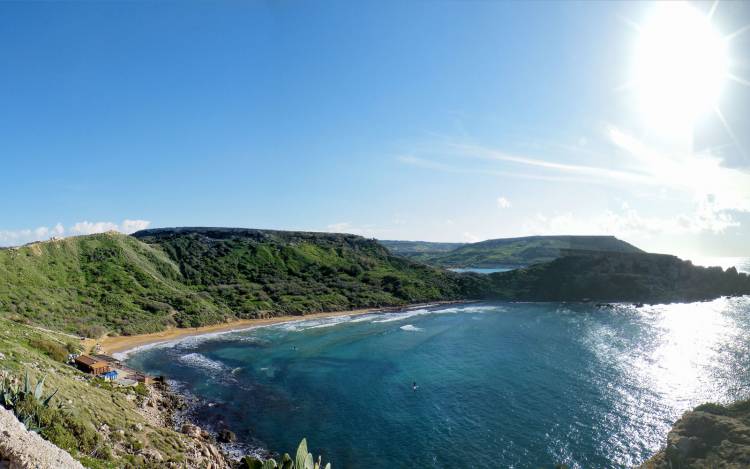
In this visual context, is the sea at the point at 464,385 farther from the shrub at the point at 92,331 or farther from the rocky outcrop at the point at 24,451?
the rocky outcrop at the point at 24,451

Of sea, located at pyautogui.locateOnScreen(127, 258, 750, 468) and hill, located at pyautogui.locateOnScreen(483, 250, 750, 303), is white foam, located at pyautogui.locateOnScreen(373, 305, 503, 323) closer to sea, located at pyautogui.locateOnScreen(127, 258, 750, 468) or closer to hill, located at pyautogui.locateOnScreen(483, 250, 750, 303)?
sea, located at pyautogui.locateOnScreen(127, 258, 750, 468)

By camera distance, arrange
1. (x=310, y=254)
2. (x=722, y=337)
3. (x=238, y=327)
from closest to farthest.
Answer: (x=722, y=337), (x=238, y=327), (x=310, y=254)

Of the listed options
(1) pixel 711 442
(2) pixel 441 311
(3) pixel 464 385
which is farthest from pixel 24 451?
(2) pixel 441 311

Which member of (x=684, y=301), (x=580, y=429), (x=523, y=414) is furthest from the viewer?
(x=684, y=301)

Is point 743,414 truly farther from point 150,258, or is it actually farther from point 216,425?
point 150,258

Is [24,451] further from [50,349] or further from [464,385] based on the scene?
[464,385]

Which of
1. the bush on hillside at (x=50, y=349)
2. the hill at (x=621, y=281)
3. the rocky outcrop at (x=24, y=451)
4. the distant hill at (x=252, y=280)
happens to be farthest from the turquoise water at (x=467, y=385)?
the hill at (x=621, y=281)

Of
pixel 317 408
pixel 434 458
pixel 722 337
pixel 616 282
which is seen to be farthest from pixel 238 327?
pixel 616 282
